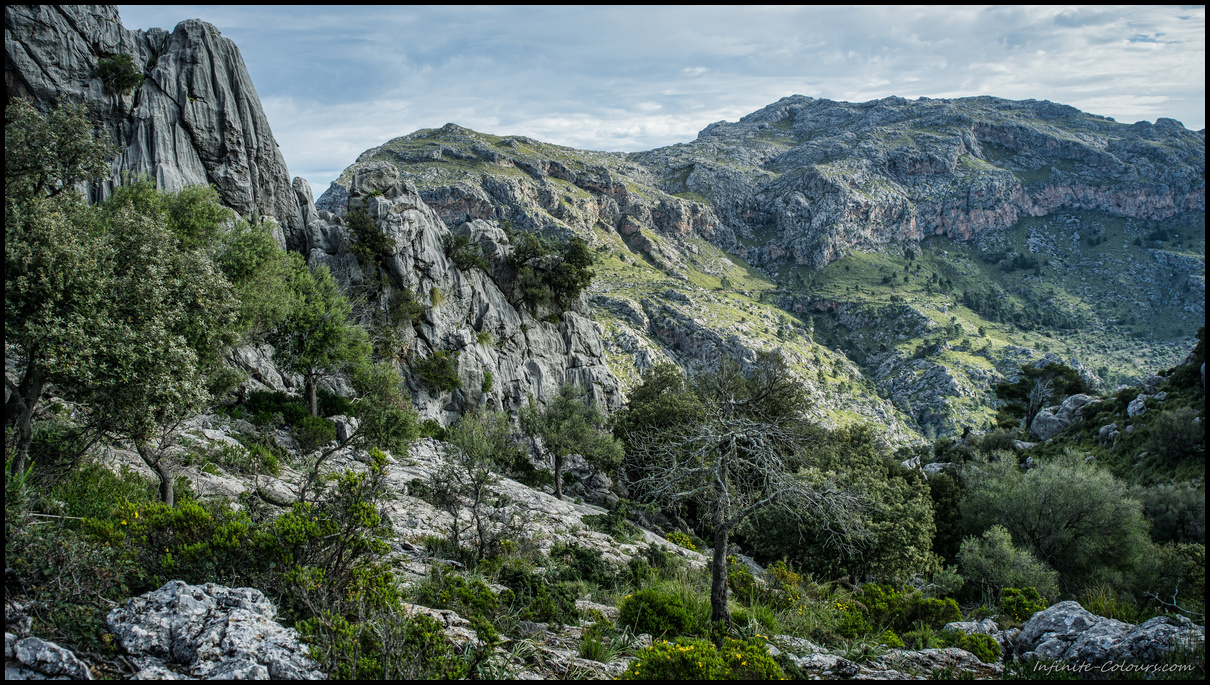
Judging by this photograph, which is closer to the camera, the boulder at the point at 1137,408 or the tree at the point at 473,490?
the tree at the point at 473,490

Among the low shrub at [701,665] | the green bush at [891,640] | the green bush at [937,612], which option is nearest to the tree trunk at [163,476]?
the low shrub at [701,665]

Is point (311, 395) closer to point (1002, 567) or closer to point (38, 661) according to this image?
point (38, 661)

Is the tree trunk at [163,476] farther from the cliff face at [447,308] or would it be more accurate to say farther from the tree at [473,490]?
the cliff face at [447,308]

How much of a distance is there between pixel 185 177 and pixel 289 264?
1488 centimetres

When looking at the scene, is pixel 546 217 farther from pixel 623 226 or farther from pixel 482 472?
pixel 482 472

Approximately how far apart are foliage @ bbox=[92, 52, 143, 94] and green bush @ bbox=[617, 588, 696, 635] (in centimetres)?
4785

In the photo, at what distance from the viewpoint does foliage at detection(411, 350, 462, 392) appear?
40.2 m

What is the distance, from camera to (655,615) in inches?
421

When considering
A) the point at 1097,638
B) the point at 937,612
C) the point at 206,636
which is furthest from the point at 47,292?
the point at 937,612

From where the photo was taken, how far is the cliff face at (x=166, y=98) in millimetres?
32000

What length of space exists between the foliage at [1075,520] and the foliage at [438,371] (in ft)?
121

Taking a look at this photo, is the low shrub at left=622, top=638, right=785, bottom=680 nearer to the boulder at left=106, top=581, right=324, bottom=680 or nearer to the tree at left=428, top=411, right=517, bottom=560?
the boulder at left=106, top=581, right=324, bottom=680

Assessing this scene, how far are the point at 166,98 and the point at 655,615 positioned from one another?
4835 cm

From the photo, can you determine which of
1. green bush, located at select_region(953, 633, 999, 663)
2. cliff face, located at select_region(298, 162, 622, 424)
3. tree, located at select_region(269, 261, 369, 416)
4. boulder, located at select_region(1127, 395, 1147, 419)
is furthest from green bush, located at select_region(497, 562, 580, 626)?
boulder, located at select_region(1127, 395, 1147, 419)
